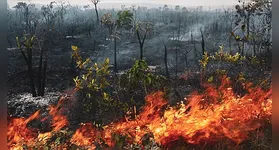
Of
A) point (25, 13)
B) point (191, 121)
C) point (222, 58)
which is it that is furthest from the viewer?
point (222, 58)

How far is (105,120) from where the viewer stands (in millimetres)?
4023

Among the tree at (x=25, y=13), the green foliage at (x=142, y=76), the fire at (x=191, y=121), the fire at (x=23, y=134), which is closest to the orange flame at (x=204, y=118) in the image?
the fire at (x=191, y=121)

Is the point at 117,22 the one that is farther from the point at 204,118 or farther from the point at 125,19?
the point at 204,118

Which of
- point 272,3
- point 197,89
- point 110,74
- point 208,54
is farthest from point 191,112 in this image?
point 272,3

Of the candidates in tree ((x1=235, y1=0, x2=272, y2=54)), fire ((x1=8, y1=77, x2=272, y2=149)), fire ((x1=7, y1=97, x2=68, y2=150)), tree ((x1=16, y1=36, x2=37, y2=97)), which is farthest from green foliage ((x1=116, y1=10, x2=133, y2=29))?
fire ((x1=7, y1=97, x2=68, y2=150))

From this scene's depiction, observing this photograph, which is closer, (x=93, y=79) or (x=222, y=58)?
(x=93, y=79)

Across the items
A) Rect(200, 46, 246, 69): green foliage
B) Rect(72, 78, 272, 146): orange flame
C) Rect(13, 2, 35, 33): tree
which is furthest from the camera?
Rect(200, 46, 246, 69): green foliage

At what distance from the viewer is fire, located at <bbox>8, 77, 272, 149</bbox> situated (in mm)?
3990

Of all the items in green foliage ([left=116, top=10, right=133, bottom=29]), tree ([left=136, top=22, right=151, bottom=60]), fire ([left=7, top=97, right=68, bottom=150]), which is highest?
green foliage ([left=116, top=10, right=133, bottom=29])

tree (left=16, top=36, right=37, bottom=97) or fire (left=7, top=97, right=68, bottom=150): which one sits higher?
tree (left=16, top=36, right=37, bottom=97)

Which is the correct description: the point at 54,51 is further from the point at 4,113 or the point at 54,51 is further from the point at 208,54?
the point at 208,54

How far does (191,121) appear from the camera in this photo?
4.04 m

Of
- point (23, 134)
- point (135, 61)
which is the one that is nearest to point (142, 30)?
point (135, 61)

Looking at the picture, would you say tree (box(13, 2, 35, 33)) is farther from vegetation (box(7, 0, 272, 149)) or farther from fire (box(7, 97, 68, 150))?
fire (box(7, 97, 68, 150))
